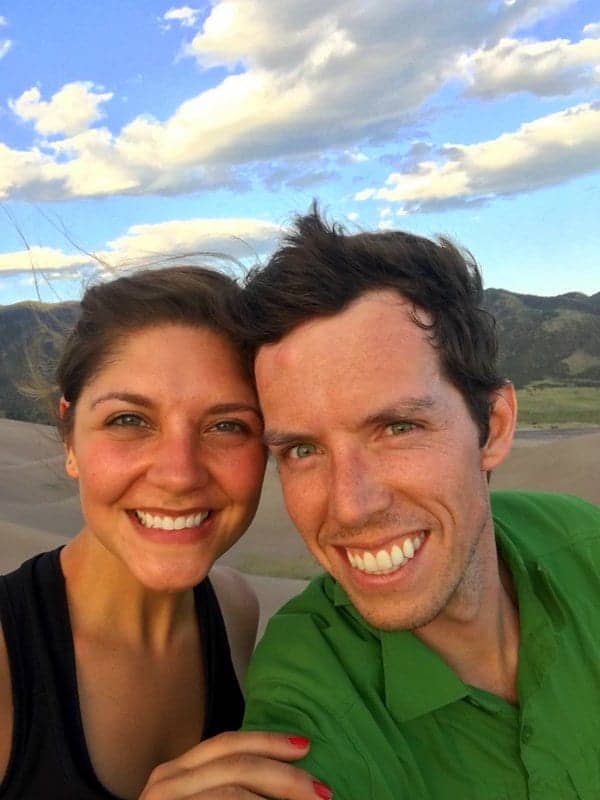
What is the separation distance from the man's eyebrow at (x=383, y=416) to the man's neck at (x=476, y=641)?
58 cm

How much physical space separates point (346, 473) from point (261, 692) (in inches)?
23.2

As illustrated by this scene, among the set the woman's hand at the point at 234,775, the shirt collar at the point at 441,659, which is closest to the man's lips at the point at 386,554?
the shirt collar at the point at 441,659

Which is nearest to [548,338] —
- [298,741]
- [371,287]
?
[371,287]

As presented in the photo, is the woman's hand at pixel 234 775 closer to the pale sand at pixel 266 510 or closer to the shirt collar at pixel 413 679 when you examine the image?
the shirt collar at pixel 413 679

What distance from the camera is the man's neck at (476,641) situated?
224cm

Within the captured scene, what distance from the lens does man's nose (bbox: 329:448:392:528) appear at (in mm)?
1963

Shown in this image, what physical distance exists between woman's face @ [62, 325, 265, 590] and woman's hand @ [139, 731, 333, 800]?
778 mm

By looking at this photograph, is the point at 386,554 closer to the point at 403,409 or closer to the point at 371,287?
the point at 403,409

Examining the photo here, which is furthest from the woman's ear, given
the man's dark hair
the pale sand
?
the pale sand

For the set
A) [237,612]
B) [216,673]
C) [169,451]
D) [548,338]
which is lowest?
[216,673]

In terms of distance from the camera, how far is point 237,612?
10.8 feet

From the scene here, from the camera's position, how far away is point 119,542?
242 cm

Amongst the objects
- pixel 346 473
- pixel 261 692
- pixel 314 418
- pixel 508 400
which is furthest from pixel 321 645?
pixel 508 400

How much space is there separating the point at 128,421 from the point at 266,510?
10047 mm
